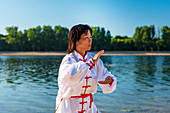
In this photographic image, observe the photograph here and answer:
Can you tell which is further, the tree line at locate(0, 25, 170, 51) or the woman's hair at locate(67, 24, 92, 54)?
the tree line at locate(0, 25, 170, 51)

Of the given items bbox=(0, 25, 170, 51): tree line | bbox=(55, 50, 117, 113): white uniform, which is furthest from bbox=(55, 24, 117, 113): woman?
bbox=(0, 25, 170, 51): tree line

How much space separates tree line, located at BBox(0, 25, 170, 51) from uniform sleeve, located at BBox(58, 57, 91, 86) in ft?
236

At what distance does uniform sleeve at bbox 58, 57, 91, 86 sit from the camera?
7.55 feet

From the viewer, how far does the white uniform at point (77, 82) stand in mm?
2320

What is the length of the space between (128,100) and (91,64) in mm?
5852

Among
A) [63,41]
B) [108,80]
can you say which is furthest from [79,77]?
[63,41]

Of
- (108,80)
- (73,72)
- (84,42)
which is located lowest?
(108,80)

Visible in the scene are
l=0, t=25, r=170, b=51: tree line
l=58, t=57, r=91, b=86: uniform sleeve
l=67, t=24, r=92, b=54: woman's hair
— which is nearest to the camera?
l=58, t=57, r=91, b=86: uniform sleeve

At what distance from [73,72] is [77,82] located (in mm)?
149

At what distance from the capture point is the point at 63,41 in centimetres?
7612

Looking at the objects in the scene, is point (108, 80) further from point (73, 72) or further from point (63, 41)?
point (63, 41)

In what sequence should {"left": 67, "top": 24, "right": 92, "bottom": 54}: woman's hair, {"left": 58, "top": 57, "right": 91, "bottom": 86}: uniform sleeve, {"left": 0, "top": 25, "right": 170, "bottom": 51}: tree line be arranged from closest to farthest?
{"left": 58, "top": 57, "right": 91, "bottom": 86}: uniform sleeve < {"left": 67, "top": 24, "right": 92, "bottom": 54}: woman's hair < {"left": 0, "top": 25, "right": 170, "bottom": 51}: tree line

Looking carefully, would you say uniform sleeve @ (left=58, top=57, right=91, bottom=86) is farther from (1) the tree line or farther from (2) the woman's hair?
(1) the tree line

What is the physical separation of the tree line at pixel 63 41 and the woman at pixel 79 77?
71.6 meters
